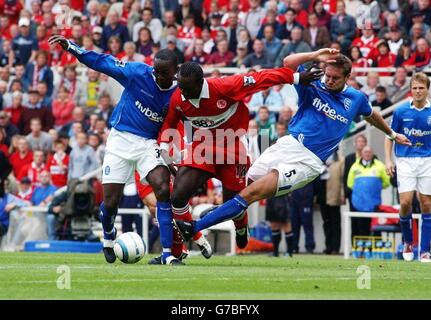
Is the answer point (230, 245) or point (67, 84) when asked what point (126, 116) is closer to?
point (230, 245)

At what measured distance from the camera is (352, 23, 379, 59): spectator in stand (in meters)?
25.8

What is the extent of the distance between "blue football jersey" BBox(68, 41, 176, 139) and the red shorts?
733 mm

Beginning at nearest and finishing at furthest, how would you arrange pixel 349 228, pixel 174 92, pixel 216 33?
1. pixel 174 92
2. pixel 349 228
3. pixel 216 33

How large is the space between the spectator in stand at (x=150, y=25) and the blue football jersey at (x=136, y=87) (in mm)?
13093

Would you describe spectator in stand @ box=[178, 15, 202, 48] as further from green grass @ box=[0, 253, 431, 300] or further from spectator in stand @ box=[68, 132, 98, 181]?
green grass @ box=[0, 253, 431, 300]

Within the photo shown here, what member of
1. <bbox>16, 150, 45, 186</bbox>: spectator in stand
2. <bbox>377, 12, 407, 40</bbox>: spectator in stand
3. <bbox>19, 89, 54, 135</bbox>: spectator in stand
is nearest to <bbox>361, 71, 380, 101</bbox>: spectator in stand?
<bbox>377, 12, 407, 40</bbox>: spectator in stand

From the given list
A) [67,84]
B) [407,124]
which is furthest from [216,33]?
[407,124]

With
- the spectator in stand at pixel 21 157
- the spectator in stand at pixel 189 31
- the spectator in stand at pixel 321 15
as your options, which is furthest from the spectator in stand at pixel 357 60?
the spectator in stand at pixel 21 157

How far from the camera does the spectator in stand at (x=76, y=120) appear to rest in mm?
27016

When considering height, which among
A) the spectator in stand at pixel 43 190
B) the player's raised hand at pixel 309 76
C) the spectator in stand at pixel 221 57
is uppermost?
the spectator in stand at pixel 221 57

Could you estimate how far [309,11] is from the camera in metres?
27.3

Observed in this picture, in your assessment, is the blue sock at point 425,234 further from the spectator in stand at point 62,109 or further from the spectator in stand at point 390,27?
the spectator in stand at point 62,109

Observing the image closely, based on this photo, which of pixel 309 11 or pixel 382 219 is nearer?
pixel 382 219
